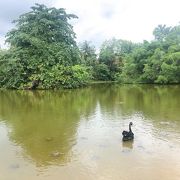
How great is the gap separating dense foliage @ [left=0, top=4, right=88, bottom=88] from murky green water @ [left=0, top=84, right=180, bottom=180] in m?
18.2

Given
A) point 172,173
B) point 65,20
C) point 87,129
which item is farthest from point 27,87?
point 172,173

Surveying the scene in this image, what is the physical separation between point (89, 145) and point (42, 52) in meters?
27.3

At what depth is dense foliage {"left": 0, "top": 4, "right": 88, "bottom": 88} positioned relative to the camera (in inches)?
1462

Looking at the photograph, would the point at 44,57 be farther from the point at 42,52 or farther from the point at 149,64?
the point at 149,64

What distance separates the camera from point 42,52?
37500 millimetres

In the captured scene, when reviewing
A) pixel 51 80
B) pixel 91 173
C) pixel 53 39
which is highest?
pixel 53 39

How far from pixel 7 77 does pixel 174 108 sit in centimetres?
2513

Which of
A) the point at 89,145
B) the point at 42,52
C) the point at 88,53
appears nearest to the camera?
the point at 89,145

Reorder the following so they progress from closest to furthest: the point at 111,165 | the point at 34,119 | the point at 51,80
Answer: the point at 111,165
the point at 34,119
the point at 51,80

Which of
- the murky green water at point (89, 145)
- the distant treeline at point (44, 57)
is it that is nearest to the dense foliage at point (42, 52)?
the distant treeline at point (44, 57)

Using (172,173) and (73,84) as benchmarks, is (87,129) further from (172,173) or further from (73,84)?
(73,84)

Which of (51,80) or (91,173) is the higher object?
(51,80)

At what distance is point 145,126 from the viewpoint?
14.6 m

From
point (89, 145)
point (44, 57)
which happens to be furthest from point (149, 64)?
point (89, 145)
